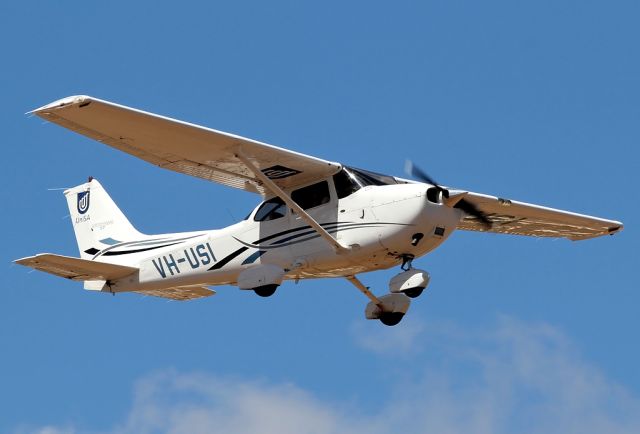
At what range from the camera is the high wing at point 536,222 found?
25891mm

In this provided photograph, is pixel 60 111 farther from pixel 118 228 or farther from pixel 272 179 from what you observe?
pixel 118 228

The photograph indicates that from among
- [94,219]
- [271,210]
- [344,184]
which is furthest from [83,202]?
[344,184]

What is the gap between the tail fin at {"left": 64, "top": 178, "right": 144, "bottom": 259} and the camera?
91.5 ft

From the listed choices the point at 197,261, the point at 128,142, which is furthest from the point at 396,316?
the point at 128,142

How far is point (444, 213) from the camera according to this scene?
2294 centimetres

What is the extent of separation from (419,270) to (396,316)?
1.90 meters

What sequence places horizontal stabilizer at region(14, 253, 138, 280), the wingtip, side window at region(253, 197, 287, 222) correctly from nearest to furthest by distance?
the wingtip, side window at region(253, 197, 287, 222), horizontal stabilizer at region(14, 253, 138, 280)

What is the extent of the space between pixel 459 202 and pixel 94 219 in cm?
822

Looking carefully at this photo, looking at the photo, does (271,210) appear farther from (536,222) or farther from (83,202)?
(83,202)

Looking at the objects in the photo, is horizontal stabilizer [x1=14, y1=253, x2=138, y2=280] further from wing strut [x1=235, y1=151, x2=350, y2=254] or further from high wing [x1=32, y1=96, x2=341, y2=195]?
wing strut [x1=235, y1=151, x2=350, y2=254]

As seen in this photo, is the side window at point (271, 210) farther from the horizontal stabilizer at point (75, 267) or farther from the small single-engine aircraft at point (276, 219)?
the horizontal stabilizer at point (75, 267)

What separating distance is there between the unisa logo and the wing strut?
630 centimetres

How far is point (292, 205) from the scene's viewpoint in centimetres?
2348

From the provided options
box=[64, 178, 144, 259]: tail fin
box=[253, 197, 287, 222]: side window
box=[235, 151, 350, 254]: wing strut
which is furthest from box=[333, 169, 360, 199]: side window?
box=[64, 178, 144, 259]: tail fin
